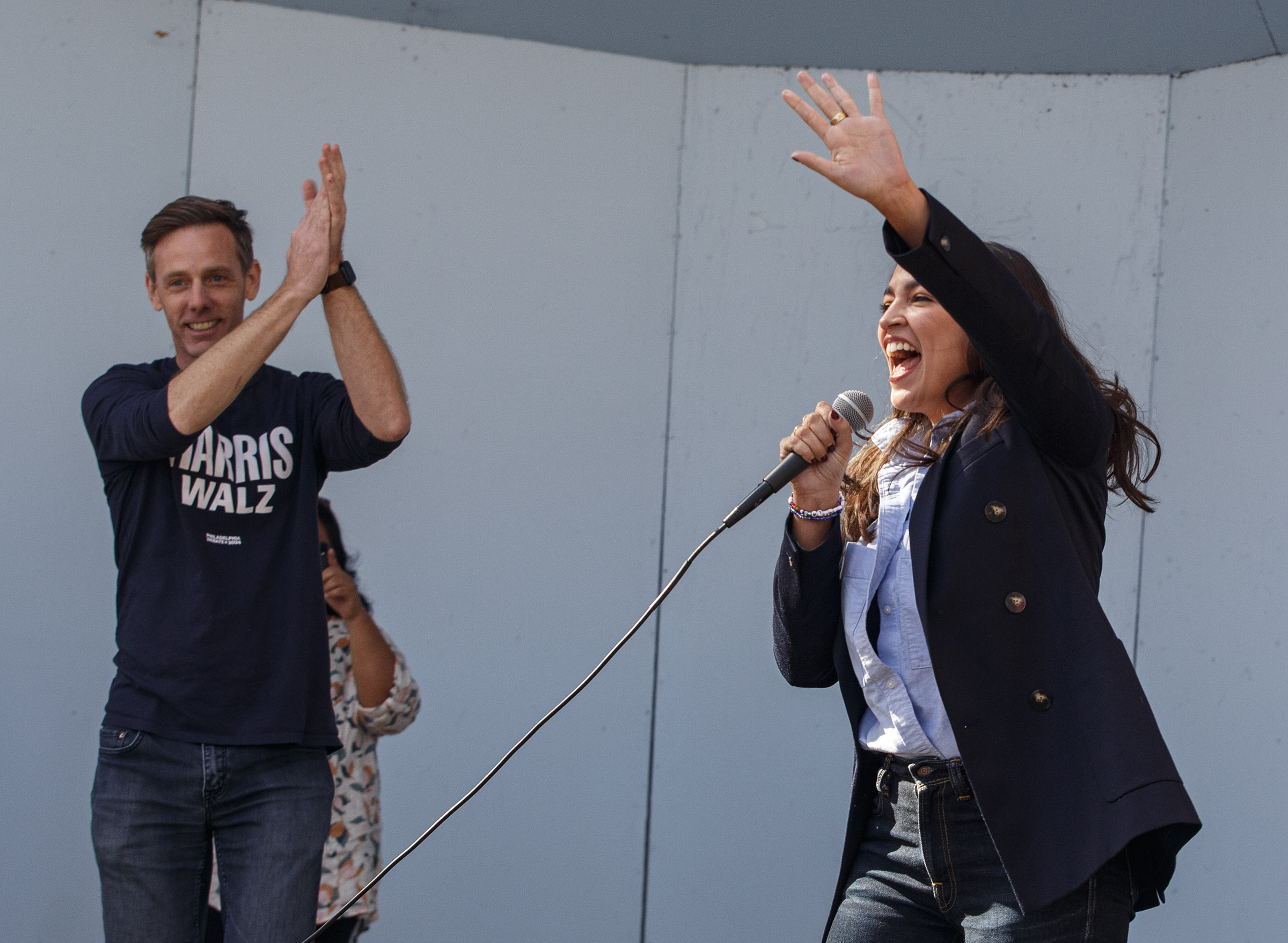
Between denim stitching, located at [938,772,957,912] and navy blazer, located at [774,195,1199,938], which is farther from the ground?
navy blazer, located at [774,195,1199,938]

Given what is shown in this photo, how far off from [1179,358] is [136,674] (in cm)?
285

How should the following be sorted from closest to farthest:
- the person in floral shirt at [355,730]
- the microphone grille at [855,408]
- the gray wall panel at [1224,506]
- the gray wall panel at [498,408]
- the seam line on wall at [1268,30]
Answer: the microphone grille at [855,408]
the person in floral shirt at [355,730]
the seam line on wall at [1268,30]
the gray wall panel at [1224,506]
the gray wall panel at [498,408]

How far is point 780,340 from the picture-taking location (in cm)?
355

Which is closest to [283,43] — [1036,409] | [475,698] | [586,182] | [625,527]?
[586,182]

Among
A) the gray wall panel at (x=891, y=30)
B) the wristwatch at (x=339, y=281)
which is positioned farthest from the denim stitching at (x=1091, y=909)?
the gray wall panel at (x=891, y=30)

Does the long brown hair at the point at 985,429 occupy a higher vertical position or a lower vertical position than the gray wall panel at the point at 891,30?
lower

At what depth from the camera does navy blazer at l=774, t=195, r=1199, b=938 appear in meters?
1.44

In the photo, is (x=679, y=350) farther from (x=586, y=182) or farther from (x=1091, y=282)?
(x=1091, y=282)

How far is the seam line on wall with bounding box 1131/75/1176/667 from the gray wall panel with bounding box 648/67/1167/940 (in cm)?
2

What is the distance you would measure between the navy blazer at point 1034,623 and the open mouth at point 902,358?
18 cm

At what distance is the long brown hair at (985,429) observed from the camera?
1660 mm

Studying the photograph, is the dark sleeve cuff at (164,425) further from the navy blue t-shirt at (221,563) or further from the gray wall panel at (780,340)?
the gray wall panel at (780,340)

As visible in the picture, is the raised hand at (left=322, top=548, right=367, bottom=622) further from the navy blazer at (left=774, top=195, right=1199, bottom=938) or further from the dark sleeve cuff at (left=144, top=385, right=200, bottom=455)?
the navy blazer at (left=774, top=195, right=1199, bottom=938)

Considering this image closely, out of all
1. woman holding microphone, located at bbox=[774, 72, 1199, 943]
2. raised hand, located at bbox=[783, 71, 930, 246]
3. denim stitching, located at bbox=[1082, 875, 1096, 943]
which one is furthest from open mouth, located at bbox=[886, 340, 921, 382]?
denim stitching, located at bbox=[1082, 875, 1096, 943]
